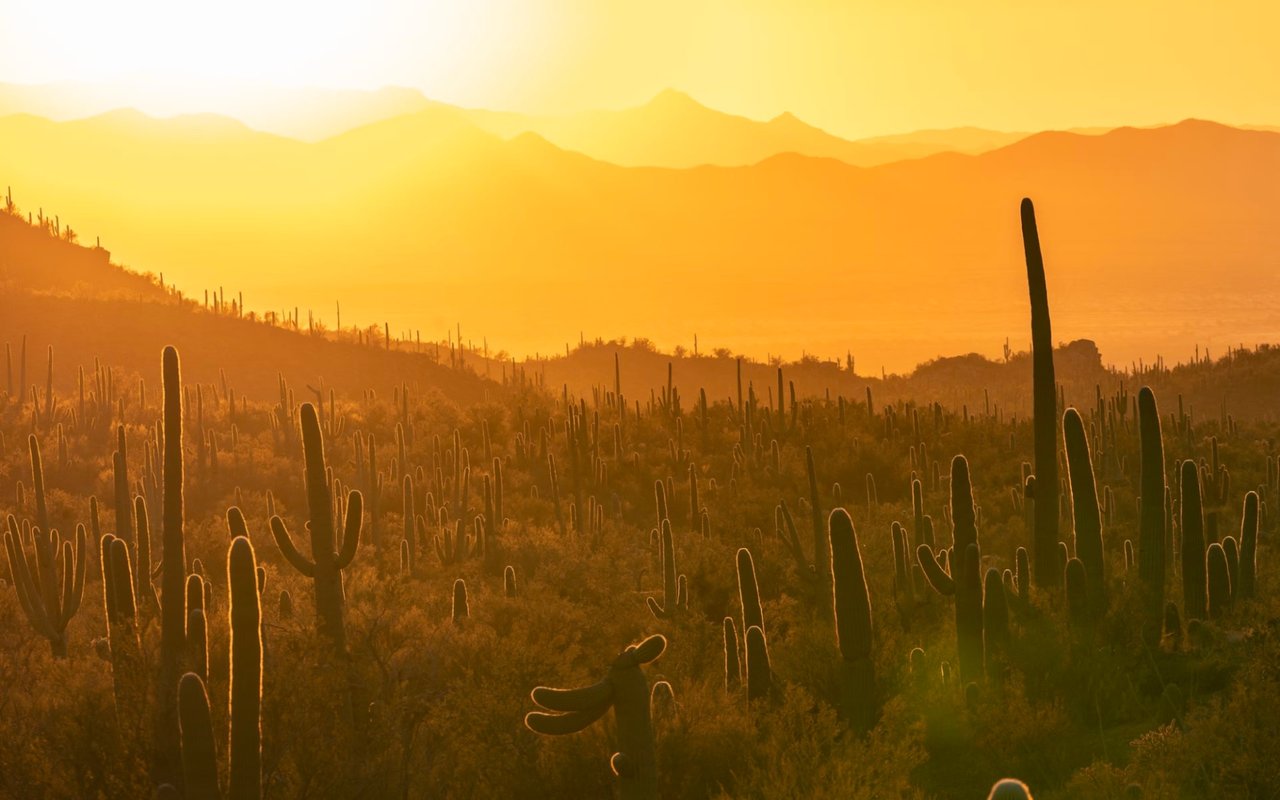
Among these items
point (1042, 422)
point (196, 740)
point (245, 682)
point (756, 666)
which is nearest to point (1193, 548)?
point (1042, 422)

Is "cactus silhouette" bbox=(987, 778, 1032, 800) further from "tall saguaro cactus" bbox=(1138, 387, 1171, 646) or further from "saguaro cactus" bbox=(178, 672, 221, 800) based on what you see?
"tall saguaro cactus" bbox=(1138, 387, 1171, 646)

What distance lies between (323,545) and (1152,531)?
9523 millimetres

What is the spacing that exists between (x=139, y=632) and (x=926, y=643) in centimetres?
935

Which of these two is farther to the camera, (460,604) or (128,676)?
(460,604)

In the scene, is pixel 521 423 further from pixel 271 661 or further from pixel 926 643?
pixel 271 661

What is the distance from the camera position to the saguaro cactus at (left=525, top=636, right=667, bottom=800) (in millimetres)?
11461

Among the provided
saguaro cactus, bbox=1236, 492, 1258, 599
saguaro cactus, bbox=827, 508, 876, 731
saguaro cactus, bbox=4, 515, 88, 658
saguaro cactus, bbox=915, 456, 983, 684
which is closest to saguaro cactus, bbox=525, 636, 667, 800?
saguaro cactus, bbox=827, 508, 876, 731

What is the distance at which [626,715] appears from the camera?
38.6 feet

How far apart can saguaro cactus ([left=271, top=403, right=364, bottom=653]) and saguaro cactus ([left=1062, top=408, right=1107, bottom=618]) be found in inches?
331

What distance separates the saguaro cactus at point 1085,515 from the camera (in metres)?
17.3

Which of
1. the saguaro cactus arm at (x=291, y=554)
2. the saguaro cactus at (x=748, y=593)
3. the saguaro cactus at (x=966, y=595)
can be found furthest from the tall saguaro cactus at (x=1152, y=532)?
the saguaro cactus arm at (x=291, y=554)

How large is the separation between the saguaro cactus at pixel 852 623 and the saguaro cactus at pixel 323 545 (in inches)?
198

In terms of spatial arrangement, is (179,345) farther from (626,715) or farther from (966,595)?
(626,715)

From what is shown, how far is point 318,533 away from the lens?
16.1m
